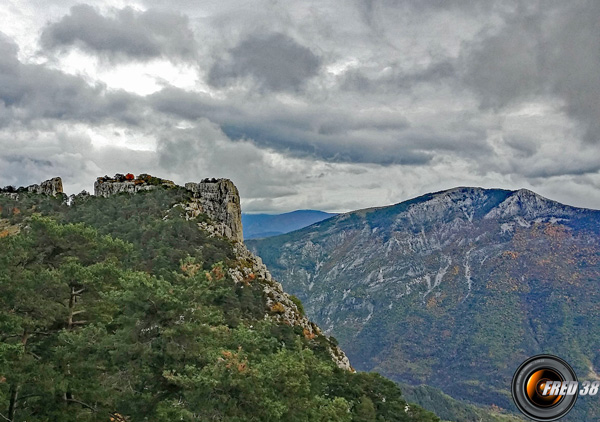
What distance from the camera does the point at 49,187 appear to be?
11119 centimetres

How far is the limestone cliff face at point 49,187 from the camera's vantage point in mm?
109875

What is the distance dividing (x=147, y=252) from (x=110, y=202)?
32.3 m

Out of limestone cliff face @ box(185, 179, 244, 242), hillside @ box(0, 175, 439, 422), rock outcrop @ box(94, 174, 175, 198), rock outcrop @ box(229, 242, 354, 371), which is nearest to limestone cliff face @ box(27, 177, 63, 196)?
rock outcrop @ box(94, 174, 175, 198)

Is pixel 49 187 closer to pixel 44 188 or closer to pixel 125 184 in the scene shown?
pixel 44 188

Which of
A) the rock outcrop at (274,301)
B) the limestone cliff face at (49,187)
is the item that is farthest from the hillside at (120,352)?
the limestone cliff face at (49,187)

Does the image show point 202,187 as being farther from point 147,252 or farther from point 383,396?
point 383,396

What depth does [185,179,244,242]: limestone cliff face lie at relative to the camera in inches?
3688

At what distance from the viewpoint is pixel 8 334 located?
1024 inches

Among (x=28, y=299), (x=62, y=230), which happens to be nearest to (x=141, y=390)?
(x=28, y=299)

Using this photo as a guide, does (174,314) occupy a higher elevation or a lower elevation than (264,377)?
higher

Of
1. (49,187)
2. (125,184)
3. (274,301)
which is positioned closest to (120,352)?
(274,301)

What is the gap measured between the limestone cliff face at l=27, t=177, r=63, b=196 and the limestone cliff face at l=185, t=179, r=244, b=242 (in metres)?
33.6

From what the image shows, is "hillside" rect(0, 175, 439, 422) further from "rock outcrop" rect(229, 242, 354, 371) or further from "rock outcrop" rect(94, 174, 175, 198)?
"rock outcrop" rect(94, 174, 175, 198)

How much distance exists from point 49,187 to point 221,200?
44115 millimetres
